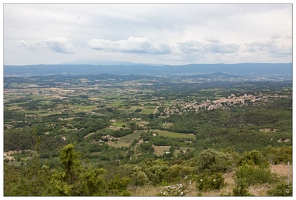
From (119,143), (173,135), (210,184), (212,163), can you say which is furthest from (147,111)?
(210,184)

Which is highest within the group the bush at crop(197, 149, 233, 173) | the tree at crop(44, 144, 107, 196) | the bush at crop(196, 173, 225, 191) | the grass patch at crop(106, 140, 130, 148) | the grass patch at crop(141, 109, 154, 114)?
the tree at crop(44, 144, 107, 196)

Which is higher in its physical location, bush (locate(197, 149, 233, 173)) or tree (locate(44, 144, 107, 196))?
tree (locate(44, 144, 107, 196))

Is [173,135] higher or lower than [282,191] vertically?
lower

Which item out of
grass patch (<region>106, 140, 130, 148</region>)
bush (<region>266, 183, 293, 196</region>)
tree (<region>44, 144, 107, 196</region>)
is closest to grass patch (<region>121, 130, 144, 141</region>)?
grass patch (<region>106, 140, 130, 148</region>)

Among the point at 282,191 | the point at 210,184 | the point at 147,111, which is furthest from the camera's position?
the point at 147,111

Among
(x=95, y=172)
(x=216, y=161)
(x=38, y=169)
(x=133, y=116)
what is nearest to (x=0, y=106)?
(x=38, y=169)

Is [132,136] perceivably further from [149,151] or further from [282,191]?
[282,191]

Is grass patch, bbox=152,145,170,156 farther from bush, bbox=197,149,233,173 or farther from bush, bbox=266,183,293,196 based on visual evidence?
bush, bbox=266,183,293,196

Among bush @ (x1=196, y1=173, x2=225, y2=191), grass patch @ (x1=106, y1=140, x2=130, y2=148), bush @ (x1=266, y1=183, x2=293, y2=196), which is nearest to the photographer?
bush @ (x1=266, y1=183, x2=293, y2=196)

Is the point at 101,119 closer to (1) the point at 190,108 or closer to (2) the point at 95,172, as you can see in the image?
(1) the point at 190,108
